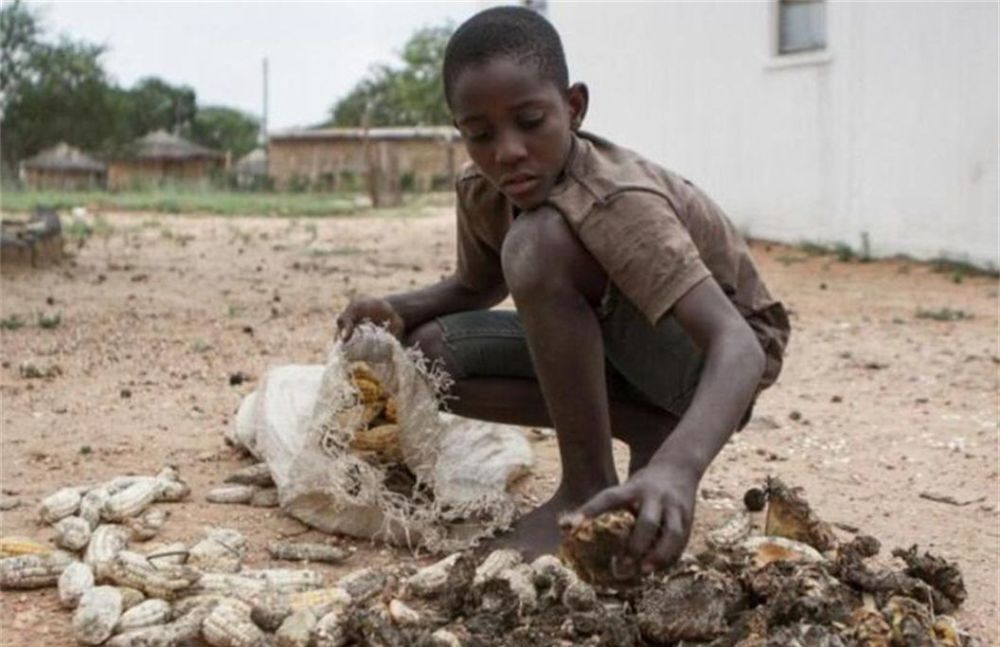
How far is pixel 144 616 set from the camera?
2498mm

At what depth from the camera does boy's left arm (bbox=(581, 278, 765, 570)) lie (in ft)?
5.67

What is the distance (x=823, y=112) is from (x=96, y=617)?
8382mm

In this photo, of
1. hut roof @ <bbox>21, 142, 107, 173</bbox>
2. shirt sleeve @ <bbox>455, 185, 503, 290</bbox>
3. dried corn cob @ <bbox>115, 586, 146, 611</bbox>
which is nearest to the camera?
dried corn cob @ <bbox>115, 586, 146, 611</bbox>

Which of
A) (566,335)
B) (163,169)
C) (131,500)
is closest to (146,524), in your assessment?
(131,500)

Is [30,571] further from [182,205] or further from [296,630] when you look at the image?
[182,205]

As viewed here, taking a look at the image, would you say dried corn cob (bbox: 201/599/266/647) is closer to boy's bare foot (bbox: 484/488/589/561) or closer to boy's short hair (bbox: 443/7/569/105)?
boy's bare foot (bbox: 484/488/589/561)

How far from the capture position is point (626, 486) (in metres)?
1.76

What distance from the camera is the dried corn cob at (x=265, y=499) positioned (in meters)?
3.30

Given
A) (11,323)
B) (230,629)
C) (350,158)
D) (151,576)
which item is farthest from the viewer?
(350,158)

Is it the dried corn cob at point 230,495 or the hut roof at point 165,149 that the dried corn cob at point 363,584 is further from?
the hut roof at point 165,149

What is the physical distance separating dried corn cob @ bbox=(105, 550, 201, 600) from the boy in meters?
0.68

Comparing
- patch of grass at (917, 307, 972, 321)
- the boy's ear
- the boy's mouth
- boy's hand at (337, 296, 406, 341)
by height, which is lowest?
patch of grass at (917, 307, 972, 321)

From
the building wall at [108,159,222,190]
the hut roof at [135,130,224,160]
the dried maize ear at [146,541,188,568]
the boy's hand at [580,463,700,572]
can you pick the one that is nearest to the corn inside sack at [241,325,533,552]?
the dried maize ear at [146,541,188,568]

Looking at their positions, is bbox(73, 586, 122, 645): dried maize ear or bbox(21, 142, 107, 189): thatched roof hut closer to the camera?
bbox(73, 586, 122, 645): dried maize ear
